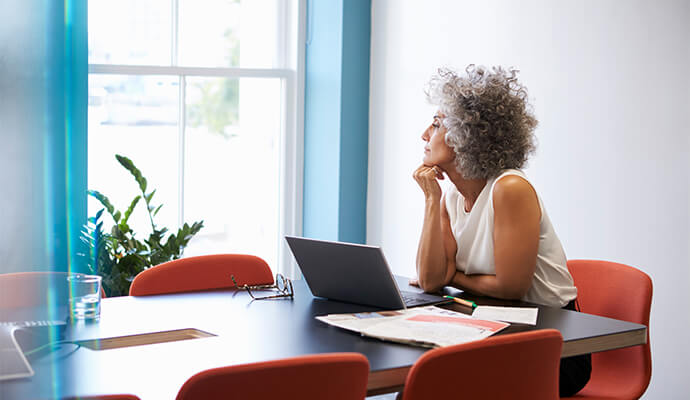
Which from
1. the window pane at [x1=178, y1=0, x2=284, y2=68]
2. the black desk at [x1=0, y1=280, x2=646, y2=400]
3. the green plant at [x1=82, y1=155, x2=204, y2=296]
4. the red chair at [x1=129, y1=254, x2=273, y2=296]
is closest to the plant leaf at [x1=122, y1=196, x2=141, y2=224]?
the green plant at [x1=82, y1=155, x2=204, y2=296]

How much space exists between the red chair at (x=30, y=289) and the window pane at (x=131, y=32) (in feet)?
12.0

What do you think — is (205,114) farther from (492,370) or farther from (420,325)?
(492,370)

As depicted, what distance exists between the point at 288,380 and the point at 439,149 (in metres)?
1.30

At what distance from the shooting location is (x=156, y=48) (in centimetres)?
394

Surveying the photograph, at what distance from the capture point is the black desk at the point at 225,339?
110 centimetres

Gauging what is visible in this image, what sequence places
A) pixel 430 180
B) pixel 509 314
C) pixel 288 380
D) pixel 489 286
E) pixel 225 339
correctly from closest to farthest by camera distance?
pixel 288 380
pixel 225 339
pixel 509 314
pixel 489 286
pixel 430 180

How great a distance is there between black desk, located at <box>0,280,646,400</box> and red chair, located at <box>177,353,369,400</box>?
14 centimetres

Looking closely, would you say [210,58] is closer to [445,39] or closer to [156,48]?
[156,48]

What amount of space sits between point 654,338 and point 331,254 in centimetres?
158

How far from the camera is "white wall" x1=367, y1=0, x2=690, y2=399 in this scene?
252 cm

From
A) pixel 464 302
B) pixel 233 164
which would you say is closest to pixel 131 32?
pixel 233 164

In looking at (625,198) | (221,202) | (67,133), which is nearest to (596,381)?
(625,198)

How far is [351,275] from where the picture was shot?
5.49 feet

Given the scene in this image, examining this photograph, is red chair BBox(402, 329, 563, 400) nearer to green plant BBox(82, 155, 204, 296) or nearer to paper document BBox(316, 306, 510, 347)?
paper document BBox(316, 306, 510, 347)
